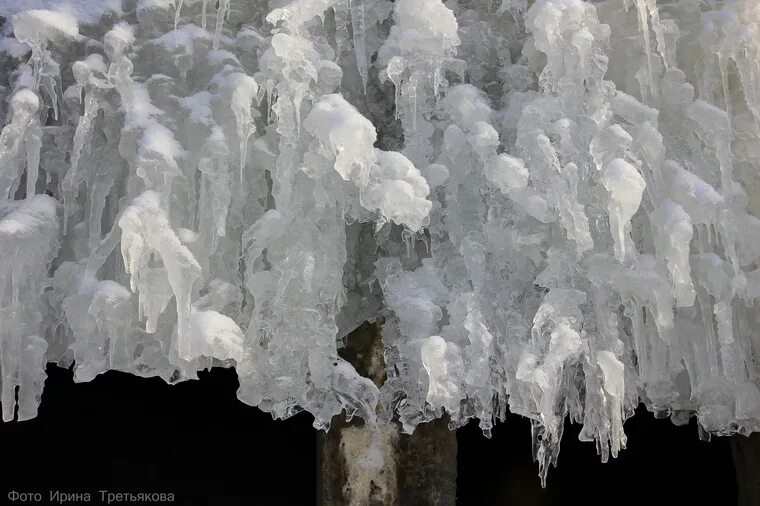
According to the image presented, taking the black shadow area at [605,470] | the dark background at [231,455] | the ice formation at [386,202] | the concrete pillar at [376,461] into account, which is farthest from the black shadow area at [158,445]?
the ice formation at [386,202]

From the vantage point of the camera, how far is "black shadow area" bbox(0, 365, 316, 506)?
12.2ft

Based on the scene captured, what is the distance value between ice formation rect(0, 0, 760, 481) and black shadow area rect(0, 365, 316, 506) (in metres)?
1.87

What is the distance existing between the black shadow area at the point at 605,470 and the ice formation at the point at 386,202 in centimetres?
245

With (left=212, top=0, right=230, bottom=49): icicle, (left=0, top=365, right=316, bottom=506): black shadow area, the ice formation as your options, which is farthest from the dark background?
(left=212, top=0, right=230, bottom=49): icicle

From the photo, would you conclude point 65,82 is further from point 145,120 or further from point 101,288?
point 101,288

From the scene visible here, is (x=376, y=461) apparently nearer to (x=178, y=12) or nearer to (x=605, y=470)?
(x=178, y=12)

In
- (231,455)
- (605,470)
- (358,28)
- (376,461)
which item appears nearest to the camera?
(358,28)

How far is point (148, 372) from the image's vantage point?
2059 millimetres

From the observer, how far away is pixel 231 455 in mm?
3969

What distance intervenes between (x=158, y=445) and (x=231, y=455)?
0.42 meters

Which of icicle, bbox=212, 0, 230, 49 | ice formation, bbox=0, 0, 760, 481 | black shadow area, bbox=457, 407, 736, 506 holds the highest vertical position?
icicle, bbox=212, 0, 230, 49

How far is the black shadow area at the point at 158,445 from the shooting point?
371 cm

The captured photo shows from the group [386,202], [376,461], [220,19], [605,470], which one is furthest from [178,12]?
[605,470]

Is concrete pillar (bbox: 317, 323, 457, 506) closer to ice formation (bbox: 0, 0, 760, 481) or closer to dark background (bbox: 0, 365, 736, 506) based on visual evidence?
ice formation (bbox: 0, 0, 760, 481)
